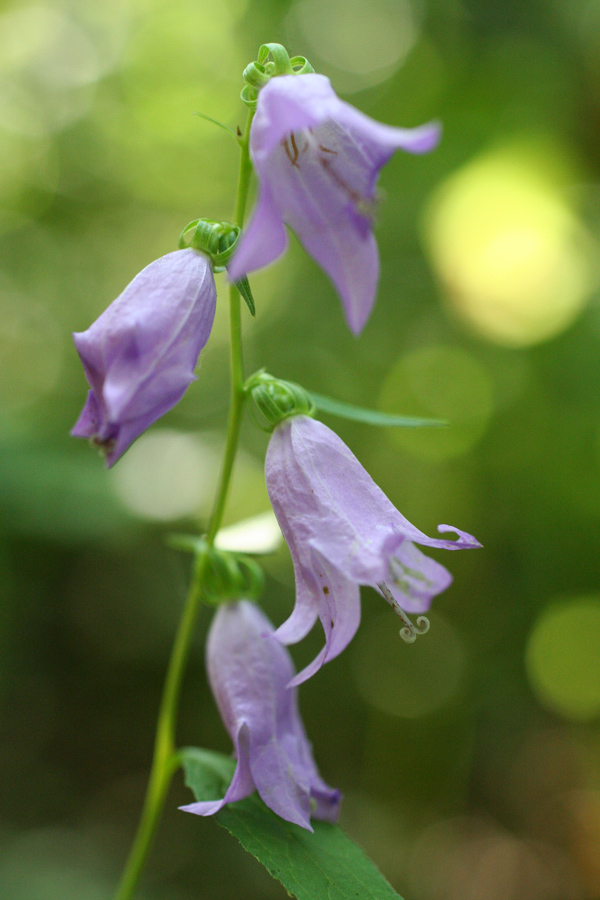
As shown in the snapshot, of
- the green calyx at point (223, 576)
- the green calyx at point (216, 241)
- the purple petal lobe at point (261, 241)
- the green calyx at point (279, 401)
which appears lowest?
the green calyx at point (223, 576)

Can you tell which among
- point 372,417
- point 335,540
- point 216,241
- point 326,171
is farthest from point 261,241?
point 372,417

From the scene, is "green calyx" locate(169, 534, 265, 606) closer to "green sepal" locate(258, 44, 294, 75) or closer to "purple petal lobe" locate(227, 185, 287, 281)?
"purple petal lobe" locate(227, 185, 287, 281)

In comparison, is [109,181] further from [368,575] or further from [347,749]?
[368,575]

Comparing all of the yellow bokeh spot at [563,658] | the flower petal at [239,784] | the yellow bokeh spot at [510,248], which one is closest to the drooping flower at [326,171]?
the flower petal at [239,784]

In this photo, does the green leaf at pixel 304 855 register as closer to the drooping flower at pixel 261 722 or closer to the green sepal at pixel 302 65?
the drooping flower at pixel 261 722

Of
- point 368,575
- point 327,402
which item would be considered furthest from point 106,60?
point 368,575
